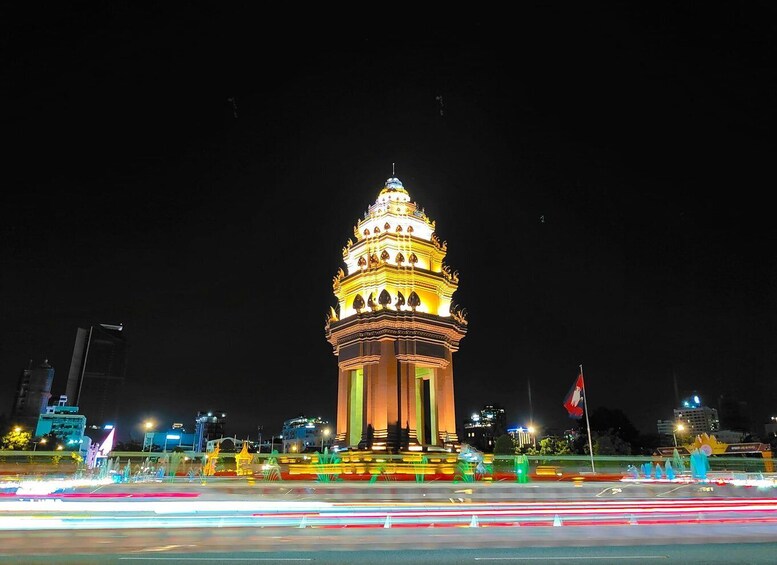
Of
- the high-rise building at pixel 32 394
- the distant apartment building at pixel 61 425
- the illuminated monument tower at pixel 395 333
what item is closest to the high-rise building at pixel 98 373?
the high-rise building at pixel 32 394

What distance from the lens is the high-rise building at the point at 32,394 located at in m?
152

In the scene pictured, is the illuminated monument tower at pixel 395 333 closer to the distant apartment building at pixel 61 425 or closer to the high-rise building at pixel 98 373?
the distant apartment building at pixel 61 425

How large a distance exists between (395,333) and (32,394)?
155 metres

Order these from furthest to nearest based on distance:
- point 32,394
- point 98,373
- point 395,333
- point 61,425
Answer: point 98,373 → point 32,394 → point 61,425 → point 395,333

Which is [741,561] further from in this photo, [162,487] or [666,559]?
[162,487]

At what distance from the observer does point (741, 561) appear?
10.2m

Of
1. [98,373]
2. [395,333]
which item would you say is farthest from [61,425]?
[395,333]

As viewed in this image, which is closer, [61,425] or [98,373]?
[61,425]

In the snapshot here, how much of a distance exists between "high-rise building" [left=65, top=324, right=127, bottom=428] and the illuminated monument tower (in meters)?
160

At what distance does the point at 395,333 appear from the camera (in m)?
40.1

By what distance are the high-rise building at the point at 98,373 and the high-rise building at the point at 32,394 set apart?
45.5 feet

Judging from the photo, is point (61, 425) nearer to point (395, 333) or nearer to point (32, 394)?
point (32, 394)

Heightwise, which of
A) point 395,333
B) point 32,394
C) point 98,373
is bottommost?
point 395,333

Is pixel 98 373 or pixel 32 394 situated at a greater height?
pixel 98 373
